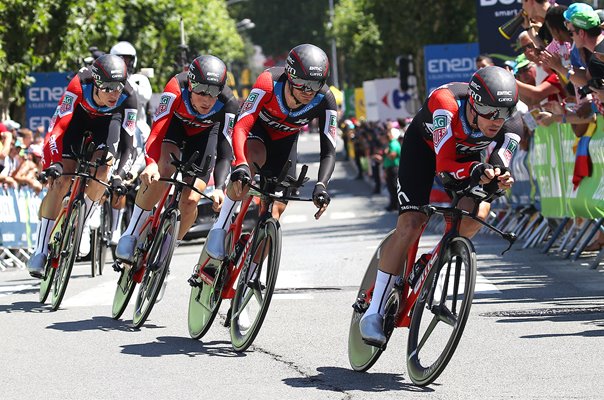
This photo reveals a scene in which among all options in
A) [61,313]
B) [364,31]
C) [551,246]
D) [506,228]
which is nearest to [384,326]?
[61,313]

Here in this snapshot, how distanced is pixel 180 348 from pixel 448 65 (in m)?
23.6

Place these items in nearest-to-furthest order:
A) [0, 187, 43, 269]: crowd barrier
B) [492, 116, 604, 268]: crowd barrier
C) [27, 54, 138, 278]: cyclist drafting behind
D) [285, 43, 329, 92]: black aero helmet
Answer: [285, 43, 329, 92]: black aero helmet, [27, 54, 138, 278]: cyclist drafting behind, [492, 116, 604, 268]: crowd barrier, [0, 187, 43, 269]: crowd barrier

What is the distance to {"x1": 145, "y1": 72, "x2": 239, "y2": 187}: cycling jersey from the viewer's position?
10.9 meters

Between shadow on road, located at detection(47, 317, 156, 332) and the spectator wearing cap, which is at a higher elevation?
the spectator wearing cap

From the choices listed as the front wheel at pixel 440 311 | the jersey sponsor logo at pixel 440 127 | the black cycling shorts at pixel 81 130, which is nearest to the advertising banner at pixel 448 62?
the black cycling shorts at pixel 81 130

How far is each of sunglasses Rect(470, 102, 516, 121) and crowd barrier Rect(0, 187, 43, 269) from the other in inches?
519

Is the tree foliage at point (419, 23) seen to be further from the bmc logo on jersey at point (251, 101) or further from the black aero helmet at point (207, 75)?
the bmc logo on jersey at point (251, 101)

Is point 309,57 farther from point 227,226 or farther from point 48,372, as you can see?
point 48,372

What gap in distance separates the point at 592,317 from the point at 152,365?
11.0 feet

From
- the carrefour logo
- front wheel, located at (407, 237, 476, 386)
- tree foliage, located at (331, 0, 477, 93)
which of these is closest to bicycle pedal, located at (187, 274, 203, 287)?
front wheel, located at (407, 237, 476, 386)

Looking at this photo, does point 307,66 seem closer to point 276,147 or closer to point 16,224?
point 276,147

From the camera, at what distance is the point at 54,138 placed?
12.8m

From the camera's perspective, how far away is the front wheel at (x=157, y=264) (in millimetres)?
10633

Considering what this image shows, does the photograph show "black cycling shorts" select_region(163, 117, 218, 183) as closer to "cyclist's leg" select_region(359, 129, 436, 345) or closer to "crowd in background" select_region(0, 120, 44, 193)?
"cyclist's leg" select_region(359, 129, 436, 345)
